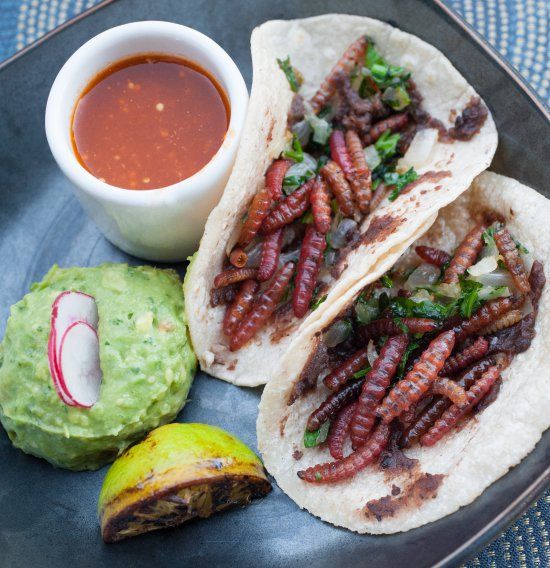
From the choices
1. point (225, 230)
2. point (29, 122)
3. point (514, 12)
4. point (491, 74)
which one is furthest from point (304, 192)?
point (514, 12)

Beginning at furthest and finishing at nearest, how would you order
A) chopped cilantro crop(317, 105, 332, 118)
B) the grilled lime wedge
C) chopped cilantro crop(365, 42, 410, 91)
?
chopped cilantro crop(317, 105, 332, 118), chopped cilantro crop(365, 42, 410, 91), the grilled lime wedge

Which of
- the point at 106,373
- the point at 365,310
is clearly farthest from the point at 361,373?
the point at 106,373

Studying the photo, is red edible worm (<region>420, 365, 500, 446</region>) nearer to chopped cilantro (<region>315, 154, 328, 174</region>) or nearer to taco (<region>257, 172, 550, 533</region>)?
taco (<region>257, 172, 550, 533</region>)

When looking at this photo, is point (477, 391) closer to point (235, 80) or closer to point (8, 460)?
point (235, 80)

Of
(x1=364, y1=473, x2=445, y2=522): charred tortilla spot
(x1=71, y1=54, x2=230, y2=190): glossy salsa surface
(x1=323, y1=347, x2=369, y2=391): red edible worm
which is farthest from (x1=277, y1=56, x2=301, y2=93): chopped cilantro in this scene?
(x1=364, y1=473, x2=445, y2=522): charred tortilla spot

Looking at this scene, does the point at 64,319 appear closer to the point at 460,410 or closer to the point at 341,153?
the point at 341,153

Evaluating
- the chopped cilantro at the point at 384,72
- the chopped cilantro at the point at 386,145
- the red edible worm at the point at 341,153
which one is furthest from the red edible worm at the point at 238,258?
the chopped cilantro at the point at 384,72
